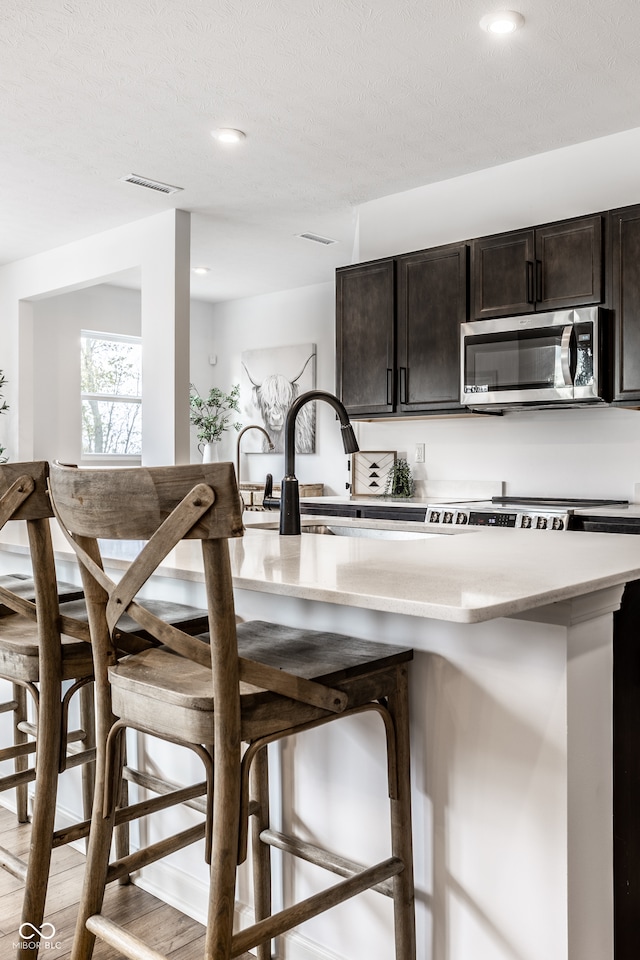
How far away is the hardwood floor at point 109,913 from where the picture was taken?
1.83 m

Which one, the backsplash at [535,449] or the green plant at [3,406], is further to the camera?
the green plant at [3,406]

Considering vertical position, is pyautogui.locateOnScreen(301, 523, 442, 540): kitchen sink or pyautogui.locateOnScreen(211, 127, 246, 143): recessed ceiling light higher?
pyautogui.locateOnScreen(211, 127, 246, 143): recessed ceiling light

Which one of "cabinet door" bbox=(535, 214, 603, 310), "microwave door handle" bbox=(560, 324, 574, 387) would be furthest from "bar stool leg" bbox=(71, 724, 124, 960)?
"cabinet door" bbox=(535, 214, 603, 310)

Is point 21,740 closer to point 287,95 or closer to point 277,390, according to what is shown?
point 287,95

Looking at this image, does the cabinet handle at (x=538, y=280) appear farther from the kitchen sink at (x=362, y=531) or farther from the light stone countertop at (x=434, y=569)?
the light stone countertop at (x=434, y=569)

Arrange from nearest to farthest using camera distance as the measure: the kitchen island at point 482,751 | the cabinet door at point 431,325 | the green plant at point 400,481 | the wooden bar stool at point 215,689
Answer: the wooden bar stool at point 215,689, the kitchen island at point 482,751, the cabinet door at point 431,325, the green plant at point 400,481

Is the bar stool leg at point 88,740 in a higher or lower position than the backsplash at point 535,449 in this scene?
lower

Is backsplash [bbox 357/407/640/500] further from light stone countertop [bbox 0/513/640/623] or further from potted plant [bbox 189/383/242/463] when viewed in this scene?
potted plant [bbox 189/383/242/463]

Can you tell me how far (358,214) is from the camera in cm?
477

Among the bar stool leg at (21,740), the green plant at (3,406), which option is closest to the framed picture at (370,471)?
the bar stool leg at (21,740)

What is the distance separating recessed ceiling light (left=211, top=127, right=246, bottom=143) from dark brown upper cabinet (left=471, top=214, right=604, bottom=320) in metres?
1.27

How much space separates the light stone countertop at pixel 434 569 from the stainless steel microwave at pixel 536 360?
5.02 feet

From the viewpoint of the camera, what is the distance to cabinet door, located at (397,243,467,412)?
4.07 meters

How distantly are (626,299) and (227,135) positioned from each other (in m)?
2.00
